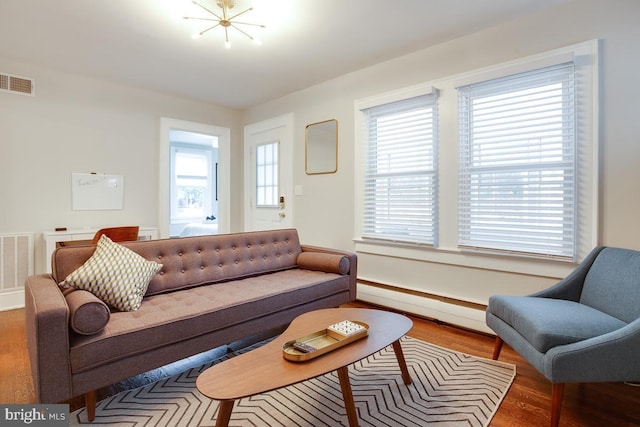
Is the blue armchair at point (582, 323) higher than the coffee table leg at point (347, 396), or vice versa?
the blue armchair at point (582, 323)

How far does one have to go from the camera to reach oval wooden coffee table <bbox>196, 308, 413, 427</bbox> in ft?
4.00

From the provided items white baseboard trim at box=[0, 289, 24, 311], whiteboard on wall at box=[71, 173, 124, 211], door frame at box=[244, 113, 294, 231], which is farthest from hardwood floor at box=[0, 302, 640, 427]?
door frame at box=[244, 113, 294, 231]

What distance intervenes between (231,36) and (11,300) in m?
3.38

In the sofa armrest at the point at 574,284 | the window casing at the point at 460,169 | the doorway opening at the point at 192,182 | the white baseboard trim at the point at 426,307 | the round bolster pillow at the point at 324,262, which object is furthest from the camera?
the doorway opening at the point at 192,182

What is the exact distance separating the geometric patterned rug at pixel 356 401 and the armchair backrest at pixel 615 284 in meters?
0.67

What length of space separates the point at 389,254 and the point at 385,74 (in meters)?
1.84

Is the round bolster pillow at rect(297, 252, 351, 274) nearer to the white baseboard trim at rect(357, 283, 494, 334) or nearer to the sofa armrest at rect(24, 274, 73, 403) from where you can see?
the white baseboard trim at rect(357, 283, 494, 334)

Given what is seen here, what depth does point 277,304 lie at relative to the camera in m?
2.31

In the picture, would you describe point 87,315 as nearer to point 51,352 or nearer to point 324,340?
point 51,352

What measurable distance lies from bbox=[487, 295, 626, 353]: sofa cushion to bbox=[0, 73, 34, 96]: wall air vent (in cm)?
469

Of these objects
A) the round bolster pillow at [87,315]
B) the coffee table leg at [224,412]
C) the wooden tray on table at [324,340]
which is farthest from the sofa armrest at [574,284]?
the round bolster pillow at [87,315]

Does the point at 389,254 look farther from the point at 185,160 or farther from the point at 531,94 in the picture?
the point at 185,160

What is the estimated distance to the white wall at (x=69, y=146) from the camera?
3.30 meters

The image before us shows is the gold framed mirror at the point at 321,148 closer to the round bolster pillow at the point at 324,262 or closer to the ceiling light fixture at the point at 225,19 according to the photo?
the round bolster pillow at the point at 324,262
